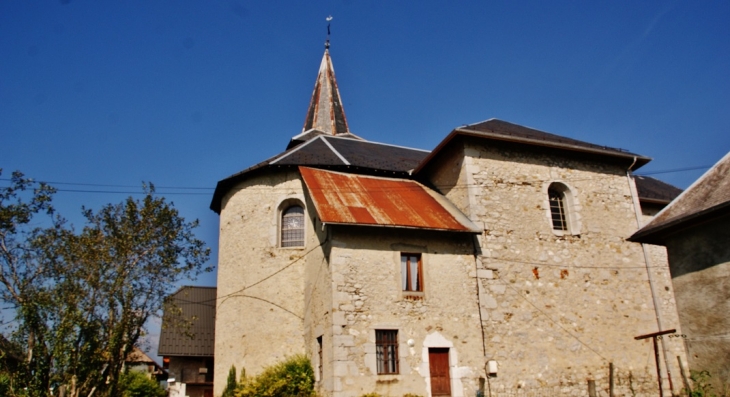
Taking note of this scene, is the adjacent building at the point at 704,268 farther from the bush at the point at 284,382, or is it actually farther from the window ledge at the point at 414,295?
the bush at the point at 284,382

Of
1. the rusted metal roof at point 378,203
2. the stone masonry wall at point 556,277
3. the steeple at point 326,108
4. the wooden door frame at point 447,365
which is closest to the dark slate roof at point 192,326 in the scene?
the rusted metal roof at point 378,203

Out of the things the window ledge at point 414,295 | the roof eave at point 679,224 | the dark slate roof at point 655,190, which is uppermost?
the dark slate roof at point 655,190

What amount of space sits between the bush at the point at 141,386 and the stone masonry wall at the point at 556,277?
1428 cm

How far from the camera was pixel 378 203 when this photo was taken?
15.6 m

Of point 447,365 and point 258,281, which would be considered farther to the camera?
point 258,281

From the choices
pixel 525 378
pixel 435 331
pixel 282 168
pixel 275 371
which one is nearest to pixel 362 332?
pixel 435 331

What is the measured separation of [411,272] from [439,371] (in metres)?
2.49

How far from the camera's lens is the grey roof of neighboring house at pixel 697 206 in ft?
25.8

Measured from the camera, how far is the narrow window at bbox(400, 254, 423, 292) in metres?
14.2

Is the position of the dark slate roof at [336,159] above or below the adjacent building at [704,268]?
Answer: above

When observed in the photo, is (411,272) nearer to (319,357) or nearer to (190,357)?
(319,357)

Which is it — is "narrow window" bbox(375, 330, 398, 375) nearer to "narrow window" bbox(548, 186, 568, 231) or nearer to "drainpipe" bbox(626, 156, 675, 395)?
"narrow window" bbox(548, 186, 568, 231)

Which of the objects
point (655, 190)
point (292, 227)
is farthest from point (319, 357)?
point (655, 190)

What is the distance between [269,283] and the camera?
16.7 metres
